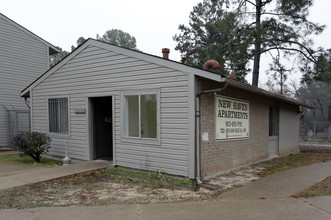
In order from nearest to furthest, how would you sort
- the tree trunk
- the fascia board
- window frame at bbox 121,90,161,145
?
1. the fascia board
2. window frame at bbox 121,90,161,145
3. the tree trunk

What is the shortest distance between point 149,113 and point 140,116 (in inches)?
12.5

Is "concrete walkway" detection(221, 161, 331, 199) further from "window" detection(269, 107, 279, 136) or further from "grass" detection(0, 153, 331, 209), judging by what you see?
"window" detection(269, 107, 279, 136)

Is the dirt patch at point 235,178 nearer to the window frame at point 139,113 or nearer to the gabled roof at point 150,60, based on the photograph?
the window frame at point 139,113

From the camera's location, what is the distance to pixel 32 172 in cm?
740

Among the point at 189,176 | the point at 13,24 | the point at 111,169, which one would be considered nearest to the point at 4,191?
the point at 111,169

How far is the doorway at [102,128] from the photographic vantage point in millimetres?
9047

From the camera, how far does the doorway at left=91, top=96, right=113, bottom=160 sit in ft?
29.7

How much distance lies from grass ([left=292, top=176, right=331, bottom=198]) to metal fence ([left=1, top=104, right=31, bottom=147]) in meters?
12.3

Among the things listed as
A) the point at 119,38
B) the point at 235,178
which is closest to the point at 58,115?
the point at 235,178

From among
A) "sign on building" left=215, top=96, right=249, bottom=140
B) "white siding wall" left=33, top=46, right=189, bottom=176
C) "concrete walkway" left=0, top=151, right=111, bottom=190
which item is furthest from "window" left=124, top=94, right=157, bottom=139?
"sign on building" left=215, top=96, right=249, bottom=140

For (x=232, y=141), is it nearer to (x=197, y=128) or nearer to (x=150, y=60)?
(x=197, y=128)

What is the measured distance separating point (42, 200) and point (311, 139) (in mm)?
23718

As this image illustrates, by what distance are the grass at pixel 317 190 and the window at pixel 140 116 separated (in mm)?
3789

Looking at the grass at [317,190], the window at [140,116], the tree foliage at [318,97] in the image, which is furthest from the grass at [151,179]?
the tree foliage at [318,97]
